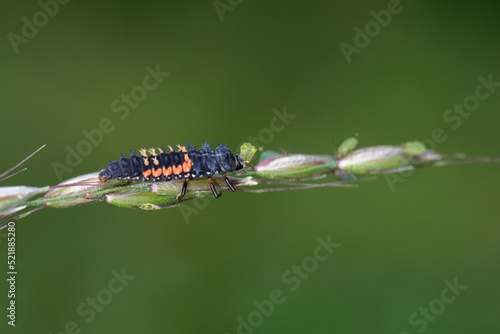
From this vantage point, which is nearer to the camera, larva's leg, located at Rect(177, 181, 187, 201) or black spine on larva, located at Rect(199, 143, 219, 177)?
larva's leg, located at Rect(177, 181, 187, 201)

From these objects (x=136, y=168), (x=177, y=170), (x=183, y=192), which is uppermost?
(x=136, y=168)

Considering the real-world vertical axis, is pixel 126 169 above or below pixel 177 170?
above

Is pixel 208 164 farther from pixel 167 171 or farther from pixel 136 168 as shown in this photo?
pixel 136 168

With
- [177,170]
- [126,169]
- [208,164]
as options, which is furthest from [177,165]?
[126,169]

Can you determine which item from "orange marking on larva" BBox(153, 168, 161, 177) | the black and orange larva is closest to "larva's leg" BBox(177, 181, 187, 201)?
the black and orange larva

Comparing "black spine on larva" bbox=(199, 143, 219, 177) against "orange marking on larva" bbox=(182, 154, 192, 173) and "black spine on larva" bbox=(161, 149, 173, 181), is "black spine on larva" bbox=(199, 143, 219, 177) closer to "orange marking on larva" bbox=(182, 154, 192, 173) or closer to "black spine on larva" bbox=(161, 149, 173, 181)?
"orange marking on larva" bbox=(182, 154, 192, 173)

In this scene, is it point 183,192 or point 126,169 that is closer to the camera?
point 183,192

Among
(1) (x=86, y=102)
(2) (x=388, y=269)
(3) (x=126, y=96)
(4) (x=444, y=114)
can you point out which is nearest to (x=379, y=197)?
(2) (x=388, y=269)

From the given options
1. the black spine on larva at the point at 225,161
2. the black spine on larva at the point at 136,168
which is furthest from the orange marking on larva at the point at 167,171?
the black spine on larva at the point at 225,161
